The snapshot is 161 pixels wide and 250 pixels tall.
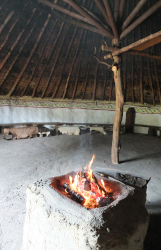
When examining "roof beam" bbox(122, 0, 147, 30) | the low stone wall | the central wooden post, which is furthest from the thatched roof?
"roof beam" bbox(122, 0, 147, 30)

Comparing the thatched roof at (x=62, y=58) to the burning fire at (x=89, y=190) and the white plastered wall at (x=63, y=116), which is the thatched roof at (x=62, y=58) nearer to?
the white plastered wall at (x=63, y=116)

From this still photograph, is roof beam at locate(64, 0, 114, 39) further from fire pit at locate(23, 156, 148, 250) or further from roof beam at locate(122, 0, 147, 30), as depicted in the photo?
fire pit at locate(23, 156, 148, 250)

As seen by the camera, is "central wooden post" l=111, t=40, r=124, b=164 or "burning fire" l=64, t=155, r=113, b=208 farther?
"central wooden post" l=111, t=40, r=124, b=164

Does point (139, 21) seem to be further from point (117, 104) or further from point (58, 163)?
point (58, 163)

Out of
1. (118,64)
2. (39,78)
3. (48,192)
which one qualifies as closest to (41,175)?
(48,192)

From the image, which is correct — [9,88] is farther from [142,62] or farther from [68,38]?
[142,62]

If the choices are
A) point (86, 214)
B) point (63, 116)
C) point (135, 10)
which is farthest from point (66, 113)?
point (86, 214)

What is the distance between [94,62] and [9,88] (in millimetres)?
3676

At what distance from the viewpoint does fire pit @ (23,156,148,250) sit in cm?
127

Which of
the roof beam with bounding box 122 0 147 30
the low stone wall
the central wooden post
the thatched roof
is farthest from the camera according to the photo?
the low stone wall

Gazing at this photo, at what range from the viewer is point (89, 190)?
1.81 m

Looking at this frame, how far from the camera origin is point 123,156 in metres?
4.80

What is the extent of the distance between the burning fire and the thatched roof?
3799mm

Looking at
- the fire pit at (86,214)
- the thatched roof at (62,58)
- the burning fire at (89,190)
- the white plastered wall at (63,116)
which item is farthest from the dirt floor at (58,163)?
the thatched roof at (62,58)
